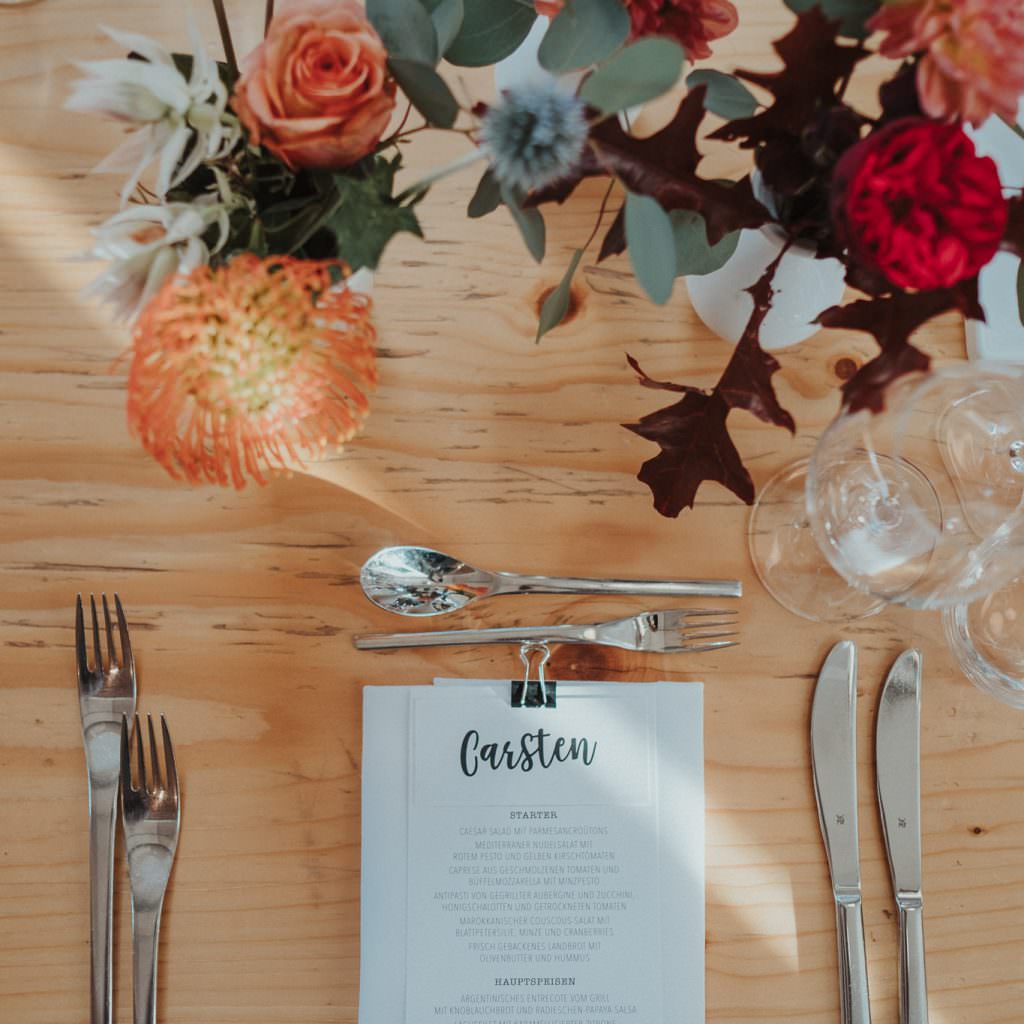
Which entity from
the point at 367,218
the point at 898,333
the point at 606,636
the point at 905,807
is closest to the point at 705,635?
the point at 606,636

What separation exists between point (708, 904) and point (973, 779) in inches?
8.8

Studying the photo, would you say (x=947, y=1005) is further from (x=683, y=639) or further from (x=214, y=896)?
(x=214, y=896)

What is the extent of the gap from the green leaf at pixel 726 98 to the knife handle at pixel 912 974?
56cm

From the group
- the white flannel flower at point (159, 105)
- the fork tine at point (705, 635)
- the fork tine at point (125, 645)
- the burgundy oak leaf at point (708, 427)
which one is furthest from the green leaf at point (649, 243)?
the fork tine at point (125, 645)

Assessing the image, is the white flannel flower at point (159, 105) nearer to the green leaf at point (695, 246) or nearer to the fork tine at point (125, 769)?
the green leaf at point (695, 246)

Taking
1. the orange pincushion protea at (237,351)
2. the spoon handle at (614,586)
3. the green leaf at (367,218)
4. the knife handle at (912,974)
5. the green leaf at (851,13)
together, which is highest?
the green leaf at (851,13)

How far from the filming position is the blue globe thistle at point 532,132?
17.5 inches

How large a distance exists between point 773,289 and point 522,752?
1.24 feet

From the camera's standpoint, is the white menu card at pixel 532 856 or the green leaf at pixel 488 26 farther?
the white menu card at pixel 532 856

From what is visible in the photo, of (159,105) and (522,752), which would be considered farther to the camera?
(522,752)

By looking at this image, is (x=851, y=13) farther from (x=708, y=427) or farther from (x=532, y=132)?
(x=708, y=427)

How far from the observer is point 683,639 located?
2.34 feet

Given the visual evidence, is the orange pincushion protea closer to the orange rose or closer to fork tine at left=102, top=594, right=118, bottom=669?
the orange rose

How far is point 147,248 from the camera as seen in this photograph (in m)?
0.46
